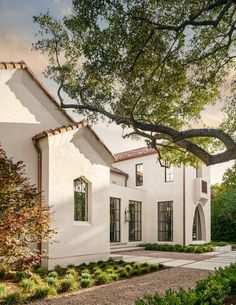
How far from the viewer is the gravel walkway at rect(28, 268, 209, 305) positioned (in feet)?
24.8

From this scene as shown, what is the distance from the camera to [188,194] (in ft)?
72.6

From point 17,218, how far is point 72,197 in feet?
15.3

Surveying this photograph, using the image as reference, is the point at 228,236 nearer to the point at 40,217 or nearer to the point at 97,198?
the point at 97,198

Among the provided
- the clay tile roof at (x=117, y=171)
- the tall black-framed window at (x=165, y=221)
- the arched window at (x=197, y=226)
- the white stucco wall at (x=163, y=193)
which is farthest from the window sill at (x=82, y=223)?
the arched window at (x=197, y=226)

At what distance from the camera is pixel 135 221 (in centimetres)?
2241

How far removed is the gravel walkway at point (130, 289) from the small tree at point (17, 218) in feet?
4.08

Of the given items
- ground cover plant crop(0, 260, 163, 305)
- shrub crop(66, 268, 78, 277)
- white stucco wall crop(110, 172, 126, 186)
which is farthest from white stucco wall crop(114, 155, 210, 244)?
shrub crop(66, 268, 78, 277)

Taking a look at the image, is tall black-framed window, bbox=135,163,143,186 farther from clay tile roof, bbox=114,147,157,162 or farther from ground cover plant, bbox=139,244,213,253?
ground cover plant, bbox=139,244,213,253

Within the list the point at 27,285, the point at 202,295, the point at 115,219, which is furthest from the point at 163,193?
the point at 202,295

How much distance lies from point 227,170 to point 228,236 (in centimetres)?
622

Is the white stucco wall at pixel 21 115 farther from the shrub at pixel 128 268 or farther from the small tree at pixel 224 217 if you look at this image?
the small tree at pixel 224 217

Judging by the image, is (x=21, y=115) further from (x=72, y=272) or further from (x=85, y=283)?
(x=85, y=283)

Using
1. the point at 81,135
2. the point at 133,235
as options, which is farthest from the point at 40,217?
the point at 133,235

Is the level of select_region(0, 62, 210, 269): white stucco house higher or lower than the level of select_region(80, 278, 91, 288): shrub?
higher
